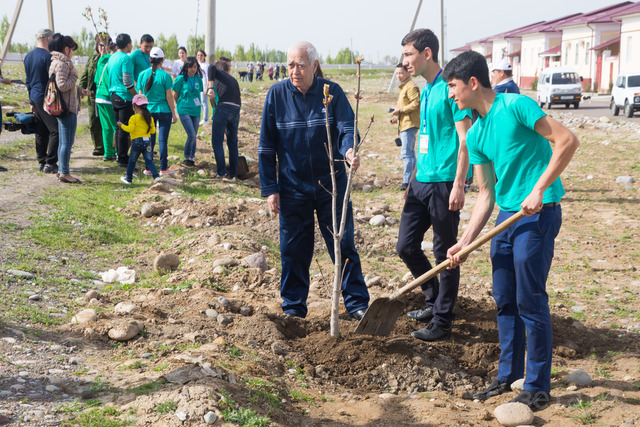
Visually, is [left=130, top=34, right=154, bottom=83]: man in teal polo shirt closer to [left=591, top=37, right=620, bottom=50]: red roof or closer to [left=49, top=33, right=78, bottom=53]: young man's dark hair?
[left=49, top=33, right=78, bottom=53]: young man's dark hair

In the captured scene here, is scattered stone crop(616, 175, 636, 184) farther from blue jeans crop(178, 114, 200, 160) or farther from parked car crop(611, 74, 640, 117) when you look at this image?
parked car crop(611, 74, 640, 117)

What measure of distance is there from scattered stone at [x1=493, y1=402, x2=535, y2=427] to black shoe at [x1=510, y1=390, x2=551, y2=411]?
9 centimetres

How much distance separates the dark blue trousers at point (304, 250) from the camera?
4.84 m

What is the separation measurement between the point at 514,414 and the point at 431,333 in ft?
4.34

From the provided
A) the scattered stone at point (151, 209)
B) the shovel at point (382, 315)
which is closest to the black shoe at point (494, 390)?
the shovel at point (382, 315)

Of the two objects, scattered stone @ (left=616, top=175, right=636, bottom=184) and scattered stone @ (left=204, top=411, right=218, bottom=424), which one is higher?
scattered stone @ (left=616, top=175, right=636, bottom=184)

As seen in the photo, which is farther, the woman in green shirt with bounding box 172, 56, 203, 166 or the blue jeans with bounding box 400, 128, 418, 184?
the woman in green shirt with bounding box 172, 56, 203, 166

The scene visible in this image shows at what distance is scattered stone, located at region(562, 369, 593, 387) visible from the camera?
397 centimetres

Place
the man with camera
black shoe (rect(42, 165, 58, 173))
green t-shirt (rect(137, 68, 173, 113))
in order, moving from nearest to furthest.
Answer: the man with camera, black shoe (rect(42, 165, 58, 173)), green t-shirt (rect(137, 68, 173, 113))

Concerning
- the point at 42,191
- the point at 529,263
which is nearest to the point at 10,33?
the point at 42,191

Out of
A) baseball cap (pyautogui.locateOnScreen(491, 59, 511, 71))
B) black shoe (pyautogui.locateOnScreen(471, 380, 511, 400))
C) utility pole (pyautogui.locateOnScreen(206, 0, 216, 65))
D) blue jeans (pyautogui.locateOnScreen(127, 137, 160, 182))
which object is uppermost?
utility pole (pyautogui.locateOnScreen(206, 0, 216, 65))

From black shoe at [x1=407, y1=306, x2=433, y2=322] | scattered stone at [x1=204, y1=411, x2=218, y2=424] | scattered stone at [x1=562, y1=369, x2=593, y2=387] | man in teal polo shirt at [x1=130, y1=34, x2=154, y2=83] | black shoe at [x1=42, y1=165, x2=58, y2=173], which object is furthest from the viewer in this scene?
man in teal polo shirt at [x1=130, y1=34, x2=154, y2=83]

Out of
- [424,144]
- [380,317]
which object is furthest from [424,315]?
[424,144]

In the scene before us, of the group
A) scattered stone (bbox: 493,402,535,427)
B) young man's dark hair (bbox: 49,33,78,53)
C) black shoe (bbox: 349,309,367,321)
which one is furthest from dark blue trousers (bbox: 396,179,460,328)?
young man's dark hair (bbox: 49,33,78,53)
